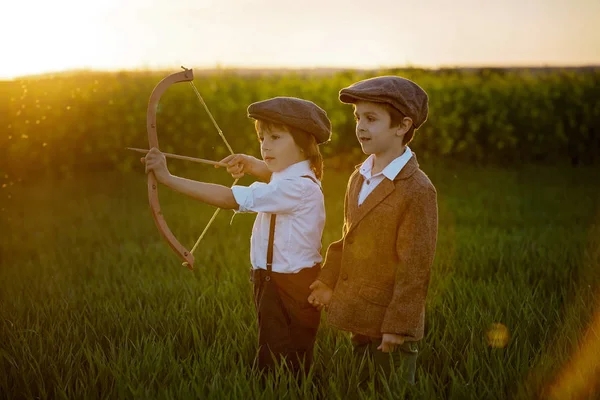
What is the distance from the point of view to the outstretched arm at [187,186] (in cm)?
279

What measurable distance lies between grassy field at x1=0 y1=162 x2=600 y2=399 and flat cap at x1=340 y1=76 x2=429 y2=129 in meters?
1.11

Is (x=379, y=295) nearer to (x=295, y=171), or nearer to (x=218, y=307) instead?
(x=295, y=171)

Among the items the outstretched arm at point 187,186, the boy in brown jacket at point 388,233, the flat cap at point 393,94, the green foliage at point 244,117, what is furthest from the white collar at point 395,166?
the green foliage at point 244,117

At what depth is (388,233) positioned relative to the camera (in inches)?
111

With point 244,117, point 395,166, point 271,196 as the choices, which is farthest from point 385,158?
point 244,117

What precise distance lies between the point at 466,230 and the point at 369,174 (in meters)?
4.73

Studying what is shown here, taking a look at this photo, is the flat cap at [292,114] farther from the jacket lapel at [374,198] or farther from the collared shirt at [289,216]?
the jacket lapel at [374,198]

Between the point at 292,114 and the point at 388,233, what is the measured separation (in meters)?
0.64

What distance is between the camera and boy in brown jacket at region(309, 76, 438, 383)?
278 centimetres

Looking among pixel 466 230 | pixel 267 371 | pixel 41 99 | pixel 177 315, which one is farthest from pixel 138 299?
pixel 41 99

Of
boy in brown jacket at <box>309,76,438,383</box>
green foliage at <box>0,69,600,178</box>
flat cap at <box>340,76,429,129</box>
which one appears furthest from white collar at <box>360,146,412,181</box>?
green foliage at <box>0,69,600,178</box>

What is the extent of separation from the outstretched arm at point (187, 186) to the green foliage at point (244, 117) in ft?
20.3

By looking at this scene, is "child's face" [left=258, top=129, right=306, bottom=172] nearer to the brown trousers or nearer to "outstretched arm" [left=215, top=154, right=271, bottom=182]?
"outstretched arm" [left=215, top=154, right=271, bottom=182]

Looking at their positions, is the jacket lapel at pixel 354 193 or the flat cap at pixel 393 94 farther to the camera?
the jacket lapel at pixel 354 193
